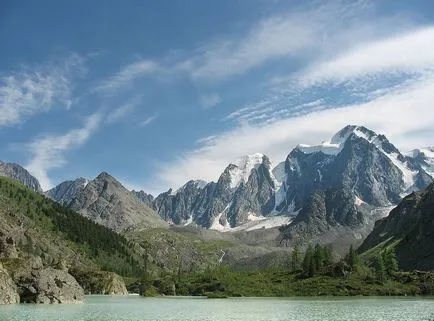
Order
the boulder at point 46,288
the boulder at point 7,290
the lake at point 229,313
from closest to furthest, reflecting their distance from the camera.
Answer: the lake at point 229,313 → the boulder at point 7,290 → the boulder at point 46,288

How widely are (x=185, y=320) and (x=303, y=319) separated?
18976 mm

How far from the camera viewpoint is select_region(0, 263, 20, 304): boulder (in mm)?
124688

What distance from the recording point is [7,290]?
4990 inches

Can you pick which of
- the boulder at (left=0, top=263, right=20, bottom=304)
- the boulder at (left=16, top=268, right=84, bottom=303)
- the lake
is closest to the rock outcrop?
the boulder at (left=16, top=268, right=84, bottom=303)

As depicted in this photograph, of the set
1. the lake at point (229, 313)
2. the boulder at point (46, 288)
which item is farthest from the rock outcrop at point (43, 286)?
the lake at point (229, 313)

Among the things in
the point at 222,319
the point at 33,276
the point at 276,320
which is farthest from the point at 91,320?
the point at 33,276

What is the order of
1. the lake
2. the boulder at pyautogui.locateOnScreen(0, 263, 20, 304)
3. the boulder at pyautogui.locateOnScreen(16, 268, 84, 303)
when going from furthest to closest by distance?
the boulder at pyautogui.locateOnScreen(16, 268, 84, 303) → the boulder at pyautogui.locateOnScreen(0, 263, 20, 304) → the lake

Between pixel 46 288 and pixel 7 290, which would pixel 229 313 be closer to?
pixel 7 290

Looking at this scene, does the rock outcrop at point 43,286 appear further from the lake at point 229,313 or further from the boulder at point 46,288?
the lake at point 229,313

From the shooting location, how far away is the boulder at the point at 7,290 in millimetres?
124688

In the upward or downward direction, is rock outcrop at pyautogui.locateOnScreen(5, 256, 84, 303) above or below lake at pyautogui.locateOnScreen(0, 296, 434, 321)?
above

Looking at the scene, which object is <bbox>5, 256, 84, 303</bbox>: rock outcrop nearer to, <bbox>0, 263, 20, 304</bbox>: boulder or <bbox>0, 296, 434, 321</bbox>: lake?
<bbox>0, 263, 20, 304</bbox>: boulder

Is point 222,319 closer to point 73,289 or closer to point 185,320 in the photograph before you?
point 185,320

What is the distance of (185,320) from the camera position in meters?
79.6
